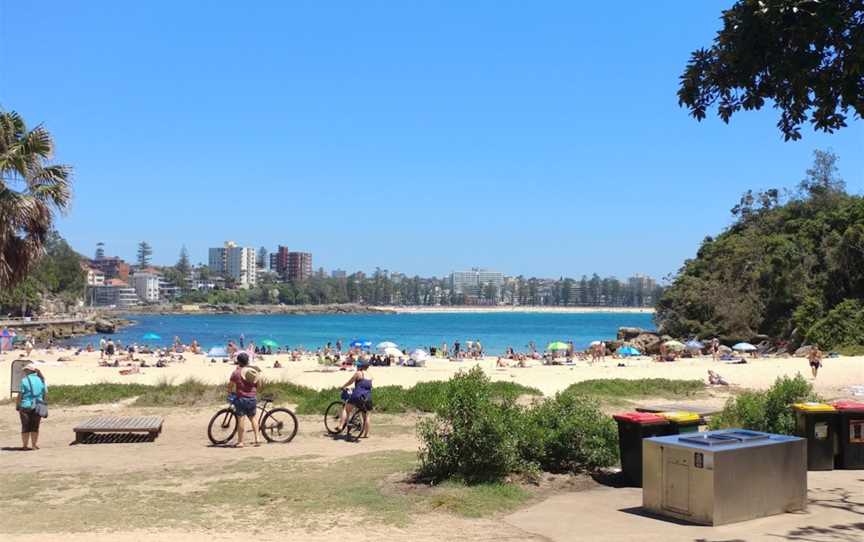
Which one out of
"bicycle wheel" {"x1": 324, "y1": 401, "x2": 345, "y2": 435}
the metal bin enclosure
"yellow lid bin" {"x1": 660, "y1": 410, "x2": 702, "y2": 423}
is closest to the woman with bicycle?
"bicycle wheel" {"x1": 324, "y1": 401, "x2": 345, "y2": 435}

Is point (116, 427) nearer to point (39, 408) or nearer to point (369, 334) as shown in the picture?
point (39, 408)

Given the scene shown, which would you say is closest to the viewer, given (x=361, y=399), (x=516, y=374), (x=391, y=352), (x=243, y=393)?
(x=243, y=393)

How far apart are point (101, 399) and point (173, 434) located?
542cm

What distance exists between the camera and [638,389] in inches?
792

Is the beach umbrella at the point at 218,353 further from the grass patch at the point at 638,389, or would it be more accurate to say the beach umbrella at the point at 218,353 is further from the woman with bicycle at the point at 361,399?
the woman with bicycle at the point at 361,399

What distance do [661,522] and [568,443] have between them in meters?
2.28

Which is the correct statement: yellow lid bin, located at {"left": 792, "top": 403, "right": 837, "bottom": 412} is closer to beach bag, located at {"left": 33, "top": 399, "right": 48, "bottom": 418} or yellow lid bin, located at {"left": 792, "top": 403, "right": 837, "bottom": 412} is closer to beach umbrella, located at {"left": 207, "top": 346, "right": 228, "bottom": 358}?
beach bag, located at {"left": 33, "top": 399, "right": 48, "bottom": 418}

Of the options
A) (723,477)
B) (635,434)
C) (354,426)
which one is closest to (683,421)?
(635,434)

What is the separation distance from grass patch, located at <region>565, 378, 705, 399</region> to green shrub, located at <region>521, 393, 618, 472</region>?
8849mm

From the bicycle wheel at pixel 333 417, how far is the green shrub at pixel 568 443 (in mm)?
4572

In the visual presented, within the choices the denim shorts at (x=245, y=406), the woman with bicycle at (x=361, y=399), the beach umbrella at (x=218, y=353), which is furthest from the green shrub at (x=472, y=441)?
the beach umbrella at (x=218, y=353)

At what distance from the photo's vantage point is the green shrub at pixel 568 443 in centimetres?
929

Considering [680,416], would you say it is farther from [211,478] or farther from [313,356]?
[313,356]

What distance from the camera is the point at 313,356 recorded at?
170 feet
